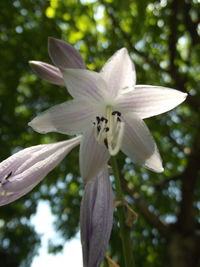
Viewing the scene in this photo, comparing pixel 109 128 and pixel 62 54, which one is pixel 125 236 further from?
pixel 62 54

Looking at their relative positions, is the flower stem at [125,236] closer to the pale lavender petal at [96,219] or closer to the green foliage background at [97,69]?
the pale lavender petal at [96,219]

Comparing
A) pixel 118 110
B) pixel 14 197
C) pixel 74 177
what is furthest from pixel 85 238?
pixel 74 177

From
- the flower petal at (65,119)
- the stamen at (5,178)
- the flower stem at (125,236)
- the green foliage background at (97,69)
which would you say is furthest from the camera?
the green foliage background at (97,69)

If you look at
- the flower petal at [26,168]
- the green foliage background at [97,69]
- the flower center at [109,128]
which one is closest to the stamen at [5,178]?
the flower petal at [26,168]

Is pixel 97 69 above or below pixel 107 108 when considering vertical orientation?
below

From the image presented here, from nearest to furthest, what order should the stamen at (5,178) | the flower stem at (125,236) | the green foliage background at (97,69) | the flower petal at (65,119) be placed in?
1. the flower stem at (125,236)
2. the stamen at (5,178)
3. the flower petal at (65,119)
4. the green foliage background at (97,69)

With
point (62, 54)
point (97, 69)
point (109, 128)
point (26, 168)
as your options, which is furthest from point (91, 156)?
point (97, 69)

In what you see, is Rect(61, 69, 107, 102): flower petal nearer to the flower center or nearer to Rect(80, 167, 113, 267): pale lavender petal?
the flower center
